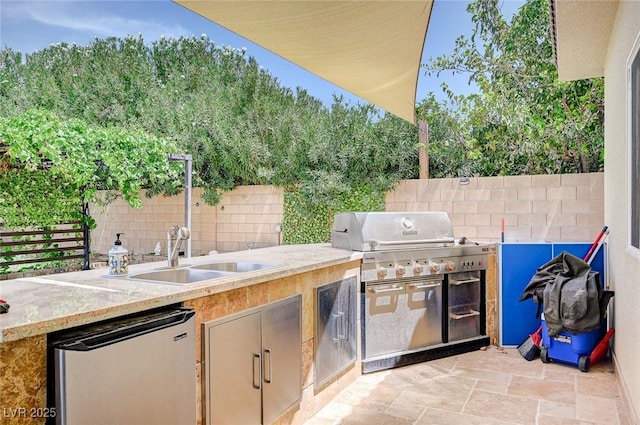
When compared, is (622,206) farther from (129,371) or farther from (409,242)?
(129,371)

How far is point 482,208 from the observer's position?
16.8 feet

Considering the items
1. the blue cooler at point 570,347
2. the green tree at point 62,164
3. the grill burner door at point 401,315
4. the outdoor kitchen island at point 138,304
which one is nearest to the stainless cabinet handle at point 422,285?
the grill burner door at point 401,315

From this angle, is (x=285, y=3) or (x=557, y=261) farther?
(x=557, y=261)

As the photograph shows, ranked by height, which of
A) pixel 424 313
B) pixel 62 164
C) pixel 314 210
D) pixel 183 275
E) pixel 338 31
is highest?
pixel 338 31

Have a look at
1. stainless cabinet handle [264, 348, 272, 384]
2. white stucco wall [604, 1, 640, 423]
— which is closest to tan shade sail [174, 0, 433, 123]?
white stucco wall [604, 1, 640, 423]

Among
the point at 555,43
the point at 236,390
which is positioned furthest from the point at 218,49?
the point at 236,390

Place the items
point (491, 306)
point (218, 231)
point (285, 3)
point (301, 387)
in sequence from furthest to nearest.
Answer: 1. point (218, 231)
2. point (491, 306)
3. point (301, 387)
4. point (285, 3)

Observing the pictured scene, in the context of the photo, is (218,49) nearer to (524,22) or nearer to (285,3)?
(524,22)

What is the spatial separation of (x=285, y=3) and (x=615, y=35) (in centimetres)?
271

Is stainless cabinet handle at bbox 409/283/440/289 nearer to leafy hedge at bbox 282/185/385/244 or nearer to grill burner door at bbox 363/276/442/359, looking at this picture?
grill burner door at bbox 363/276/442/359

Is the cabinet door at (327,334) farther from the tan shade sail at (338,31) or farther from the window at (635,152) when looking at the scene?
the window at (635,152)

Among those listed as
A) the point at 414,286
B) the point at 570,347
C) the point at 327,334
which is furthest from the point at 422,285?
the point at 570,347

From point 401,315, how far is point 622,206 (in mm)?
1902

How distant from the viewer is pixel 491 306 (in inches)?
169
